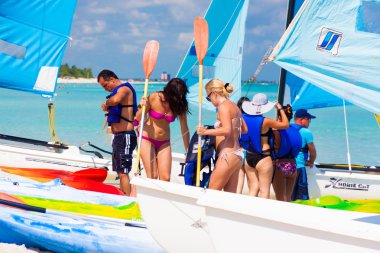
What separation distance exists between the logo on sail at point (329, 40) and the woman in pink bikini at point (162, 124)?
1.56 meters

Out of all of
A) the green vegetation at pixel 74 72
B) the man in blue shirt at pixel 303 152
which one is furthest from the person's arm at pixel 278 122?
the green vegetation at pixel 74 72

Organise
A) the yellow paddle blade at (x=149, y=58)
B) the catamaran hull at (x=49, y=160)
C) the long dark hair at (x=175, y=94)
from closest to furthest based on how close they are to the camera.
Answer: the yellow paddle blade at (x=149, y=58), the long dark hair at (x=175, y=94), the catamaran hull at (x=49, y=160)

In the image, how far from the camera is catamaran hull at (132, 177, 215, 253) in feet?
16.3

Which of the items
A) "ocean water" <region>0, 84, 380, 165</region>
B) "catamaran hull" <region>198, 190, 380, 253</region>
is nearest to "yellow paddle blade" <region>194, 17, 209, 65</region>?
"catamaran hull" <region>198, 190, 380, 253</region>

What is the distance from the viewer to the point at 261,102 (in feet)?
21.1

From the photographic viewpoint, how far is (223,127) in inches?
210

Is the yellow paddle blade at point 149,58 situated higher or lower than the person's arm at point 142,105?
higher

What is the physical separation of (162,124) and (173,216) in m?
1.70

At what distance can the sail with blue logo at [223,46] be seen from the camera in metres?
13.3

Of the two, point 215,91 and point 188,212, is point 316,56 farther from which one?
point 188,212

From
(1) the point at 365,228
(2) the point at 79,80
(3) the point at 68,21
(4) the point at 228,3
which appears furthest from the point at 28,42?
(2) the point at 79,80

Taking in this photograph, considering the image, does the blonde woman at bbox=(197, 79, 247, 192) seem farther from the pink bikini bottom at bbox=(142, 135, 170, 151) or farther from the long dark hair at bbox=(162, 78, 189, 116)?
the pink bikini bottom at bbox=(142, 135, 170, 151)

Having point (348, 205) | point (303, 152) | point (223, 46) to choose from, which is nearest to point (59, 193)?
point (348, 205)

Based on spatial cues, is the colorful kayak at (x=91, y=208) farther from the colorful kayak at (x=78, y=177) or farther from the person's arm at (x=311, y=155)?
the person's arm at (x=311, y=155)
